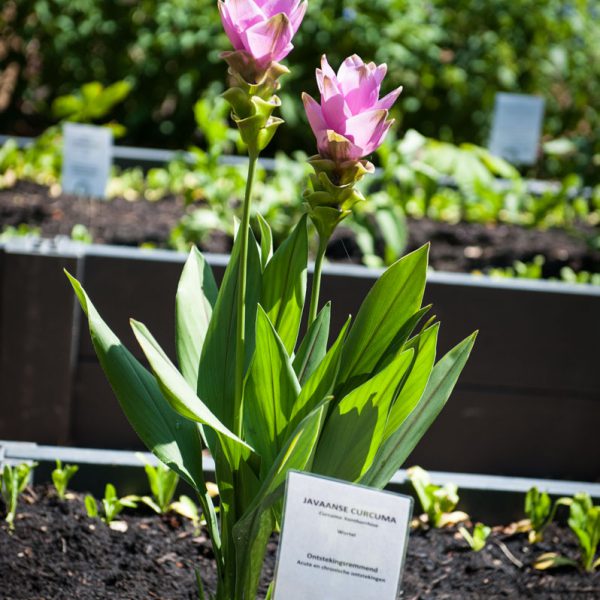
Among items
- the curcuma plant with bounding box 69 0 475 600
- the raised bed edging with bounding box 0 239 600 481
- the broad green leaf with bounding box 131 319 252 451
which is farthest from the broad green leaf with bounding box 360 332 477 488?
the raised bed edging with bounding box 0 239 600 481

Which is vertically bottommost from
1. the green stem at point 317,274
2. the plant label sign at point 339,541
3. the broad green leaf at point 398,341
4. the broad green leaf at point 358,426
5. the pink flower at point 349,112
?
the plant label sign at point 339,541

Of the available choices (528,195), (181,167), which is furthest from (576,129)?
(181,167)

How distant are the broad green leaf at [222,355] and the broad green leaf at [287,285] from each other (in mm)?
57

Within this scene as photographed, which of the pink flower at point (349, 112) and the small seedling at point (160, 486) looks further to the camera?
the small seedling at point (160, 486)

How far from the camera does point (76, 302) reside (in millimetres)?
2512

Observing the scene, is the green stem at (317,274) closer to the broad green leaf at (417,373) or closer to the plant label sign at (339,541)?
the broad green leaf at (417,373)

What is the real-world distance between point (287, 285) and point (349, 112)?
0.30 metres

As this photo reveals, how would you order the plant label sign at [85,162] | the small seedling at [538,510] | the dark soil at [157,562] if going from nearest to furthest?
the dark soil at [157,562], the small seedling at [538,510], the plant label sign at [85,162]

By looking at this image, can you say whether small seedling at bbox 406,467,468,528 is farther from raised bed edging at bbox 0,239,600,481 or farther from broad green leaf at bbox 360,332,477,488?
raised bed edging at bbox 0,239,600,481

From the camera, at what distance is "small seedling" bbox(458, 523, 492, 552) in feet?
5.62

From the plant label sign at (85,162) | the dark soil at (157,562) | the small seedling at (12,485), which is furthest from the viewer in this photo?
the plant label sign at (85,162)

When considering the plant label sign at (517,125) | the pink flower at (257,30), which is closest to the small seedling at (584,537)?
the pink flower at (257,30)

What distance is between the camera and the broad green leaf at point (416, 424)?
1315 mm

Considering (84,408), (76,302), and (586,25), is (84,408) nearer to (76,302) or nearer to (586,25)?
(76,302)
